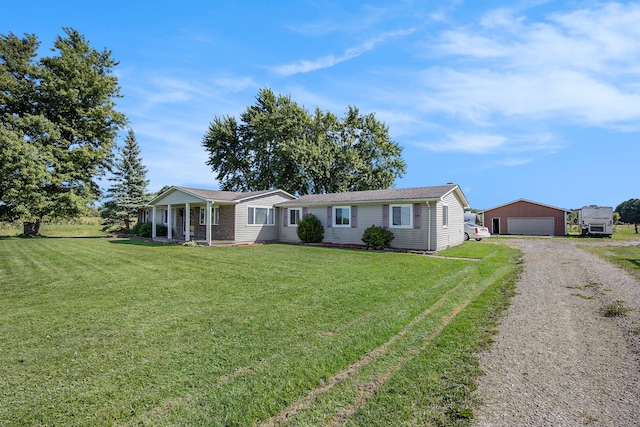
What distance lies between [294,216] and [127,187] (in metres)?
19.8

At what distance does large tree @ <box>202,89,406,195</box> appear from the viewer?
30.6 metres

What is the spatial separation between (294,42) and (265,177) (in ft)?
65.9

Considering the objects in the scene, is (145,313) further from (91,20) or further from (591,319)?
(91,20)

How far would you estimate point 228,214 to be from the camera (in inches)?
742

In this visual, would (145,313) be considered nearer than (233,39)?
Yes

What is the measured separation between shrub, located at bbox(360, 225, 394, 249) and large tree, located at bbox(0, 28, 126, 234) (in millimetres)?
22498

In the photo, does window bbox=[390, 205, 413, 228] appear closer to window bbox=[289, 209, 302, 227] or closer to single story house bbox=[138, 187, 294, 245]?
window bbox=[289, 209, 302, 227]

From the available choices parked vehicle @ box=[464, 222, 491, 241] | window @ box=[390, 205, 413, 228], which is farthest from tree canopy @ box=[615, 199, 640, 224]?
window @ box=[390, 205, 413, 228]

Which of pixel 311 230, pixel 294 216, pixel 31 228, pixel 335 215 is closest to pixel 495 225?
pixel 335 215

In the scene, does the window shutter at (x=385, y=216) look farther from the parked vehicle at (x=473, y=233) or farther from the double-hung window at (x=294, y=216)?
the parked vehicle at (x=473, y=233)

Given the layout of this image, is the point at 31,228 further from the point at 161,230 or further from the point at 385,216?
the point at 385,216

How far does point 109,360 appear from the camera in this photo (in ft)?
11.2

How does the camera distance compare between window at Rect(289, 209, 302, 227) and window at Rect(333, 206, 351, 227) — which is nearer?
window at Rect(333, 206, 351, 227)

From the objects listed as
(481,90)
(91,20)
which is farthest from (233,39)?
(481,90)
